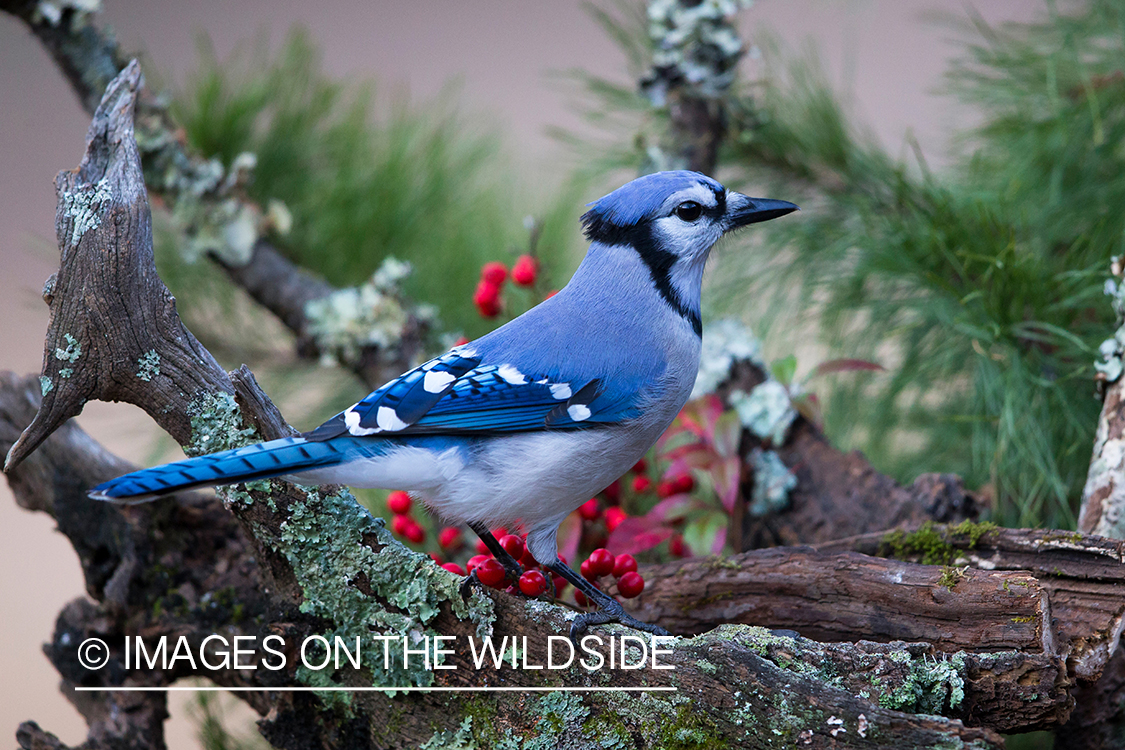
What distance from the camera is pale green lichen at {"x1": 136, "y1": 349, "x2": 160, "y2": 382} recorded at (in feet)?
3.51

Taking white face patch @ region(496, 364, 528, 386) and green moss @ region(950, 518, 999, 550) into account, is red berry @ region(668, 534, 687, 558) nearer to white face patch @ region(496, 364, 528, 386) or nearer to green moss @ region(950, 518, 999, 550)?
green moss @ region(950, 518, 999, 550)

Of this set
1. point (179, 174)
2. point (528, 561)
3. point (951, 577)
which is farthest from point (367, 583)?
point (179, 174)

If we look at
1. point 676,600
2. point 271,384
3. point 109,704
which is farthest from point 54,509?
point 676,600

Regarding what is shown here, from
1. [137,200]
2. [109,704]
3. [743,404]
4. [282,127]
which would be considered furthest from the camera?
[282,127]

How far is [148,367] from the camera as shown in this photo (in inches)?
42.3

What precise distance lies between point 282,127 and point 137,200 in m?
0.92

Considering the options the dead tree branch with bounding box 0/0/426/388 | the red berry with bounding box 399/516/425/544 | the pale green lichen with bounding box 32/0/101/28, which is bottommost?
the red berry with bounding box 399/516/425/544

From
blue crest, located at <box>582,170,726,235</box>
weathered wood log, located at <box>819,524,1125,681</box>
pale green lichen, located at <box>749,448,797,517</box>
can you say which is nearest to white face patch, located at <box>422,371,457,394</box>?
blue crest, located at <box>582,170,726,235</box>

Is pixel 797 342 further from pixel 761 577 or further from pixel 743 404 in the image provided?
pixel 761 577

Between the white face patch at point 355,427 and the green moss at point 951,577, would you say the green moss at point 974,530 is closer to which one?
the green moss at point 951,577

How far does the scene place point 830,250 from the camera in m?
1.80

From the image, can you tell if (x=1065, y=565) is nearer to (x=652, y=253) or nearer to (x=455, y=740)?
(x=652, y=253)

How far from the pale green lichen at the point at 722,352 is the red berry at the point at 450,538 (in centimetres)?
51

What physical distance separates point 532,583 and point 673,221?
0.54 meters
